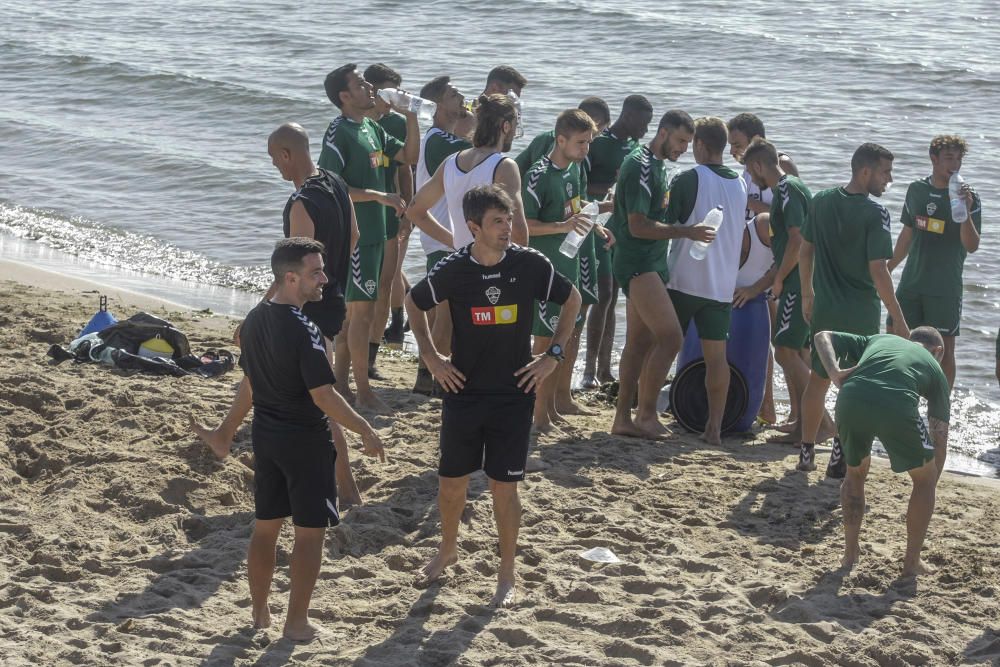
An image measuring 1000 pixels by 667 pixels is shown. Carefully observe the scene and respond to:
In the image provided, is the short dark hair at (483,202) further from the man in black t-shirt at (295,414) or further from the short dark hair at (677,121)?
the short dark hair at (677,121)

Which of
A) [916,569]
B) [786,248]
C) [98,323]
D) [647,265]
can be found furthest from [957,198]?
[98,323]

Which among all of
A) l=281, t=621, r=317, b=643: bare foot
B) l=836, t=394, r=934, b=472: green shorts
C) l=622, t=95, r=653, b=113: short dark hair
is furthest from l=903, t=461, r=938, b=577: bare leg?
l=622, t=95, r=653, b=113: short dark hair

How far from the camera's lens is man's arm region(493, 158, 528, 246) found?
21.8 feet

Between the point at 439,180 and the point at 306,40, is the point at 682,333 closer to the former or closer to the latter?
the point at 439,180

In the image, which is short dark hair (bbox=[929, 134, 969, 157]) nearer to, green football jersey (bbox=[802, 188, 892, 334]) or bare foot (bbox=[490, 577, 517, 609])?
green football jersey (bbox=[802, 188, 892, 334])

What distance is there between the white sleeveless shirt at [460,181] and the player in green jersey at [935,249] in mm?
3177

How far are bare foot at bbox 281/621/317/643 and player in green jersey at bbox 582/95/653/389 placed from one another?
3682 mm

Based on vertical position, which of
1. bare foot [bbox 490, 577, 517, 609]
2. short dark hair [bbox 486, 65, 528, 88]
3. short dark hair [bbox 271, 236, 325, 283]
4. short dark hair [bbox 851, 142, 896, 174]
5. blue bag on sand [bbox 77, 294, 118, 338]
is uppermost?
short dark hair [bbox 486, 65, 528, 88]

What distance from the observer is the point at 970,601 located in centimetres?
578

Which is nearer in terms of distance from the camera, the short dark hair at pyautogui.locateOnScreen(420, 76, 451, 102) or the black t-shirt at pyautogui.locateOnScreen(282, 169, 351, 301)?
the black t-shirt at pyautogui.locateOnScreen(282, 169, 351, 301)

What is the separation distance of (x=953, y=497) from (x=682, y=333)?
1832 millimetres

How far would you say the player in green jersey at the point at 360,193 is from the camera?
7594 millimetres

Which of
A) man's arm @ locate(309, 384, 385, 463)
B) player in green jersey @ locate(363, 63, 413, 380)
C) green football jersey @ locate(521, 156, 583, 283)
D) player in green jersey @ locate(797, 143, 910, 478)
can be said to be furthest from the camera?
player in green jersey @ locate(363, 63, 413, 380)

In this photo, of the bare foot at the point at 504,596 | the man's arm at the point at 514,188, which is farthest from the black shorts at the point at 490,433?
the man's arm at the point at 514,188
